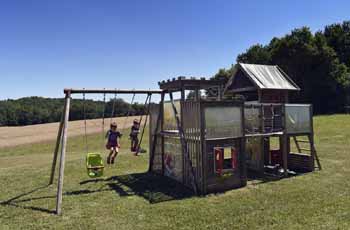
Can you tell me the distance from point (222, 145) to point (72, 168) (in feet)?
21.0

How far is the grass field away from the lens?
561 centimetres

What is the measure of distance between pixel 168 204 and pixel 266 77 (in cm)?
681

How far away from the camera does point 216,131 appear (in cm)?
802

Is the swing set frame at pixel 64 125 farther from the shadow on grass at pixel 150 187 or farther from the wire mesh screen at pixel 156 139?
the shadow on grass at pixel 150 187

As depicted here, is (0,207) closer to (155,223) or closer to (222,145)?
(155,223)

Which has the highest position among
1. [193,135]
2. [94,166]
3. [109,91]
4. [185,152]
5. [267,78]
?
[267,78]

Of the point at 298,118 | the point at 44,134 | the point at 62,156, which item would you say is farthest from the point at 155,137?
the point at 44,134

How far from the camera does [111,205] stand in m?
6.78

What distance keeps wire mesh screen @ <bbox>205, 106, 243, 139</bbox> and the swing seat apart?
3205 mm

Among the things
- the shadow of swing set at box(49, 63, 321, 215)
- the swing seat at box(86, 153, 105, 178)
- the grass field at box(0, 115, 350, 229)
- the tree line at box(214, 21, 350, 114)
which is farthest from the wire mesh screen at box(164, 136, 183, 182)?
the tree line at box(214, 21, 350, 114)

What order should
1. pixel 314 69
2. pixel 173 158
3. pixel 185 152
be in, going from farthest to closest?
1. pixel 314 69
2. pixel 173 158
3. pixel 185 152

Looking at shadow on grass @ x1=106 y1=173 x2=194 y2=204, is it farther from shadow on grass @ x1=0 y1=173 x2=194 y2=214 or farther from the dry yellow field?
the dry yellow field

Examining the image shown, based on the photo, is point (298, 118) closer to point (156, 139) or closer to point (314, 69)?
point (156, 139)

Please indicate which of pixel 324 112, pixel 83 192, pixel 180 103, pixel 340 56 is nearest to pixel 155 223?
pixel 83 192
